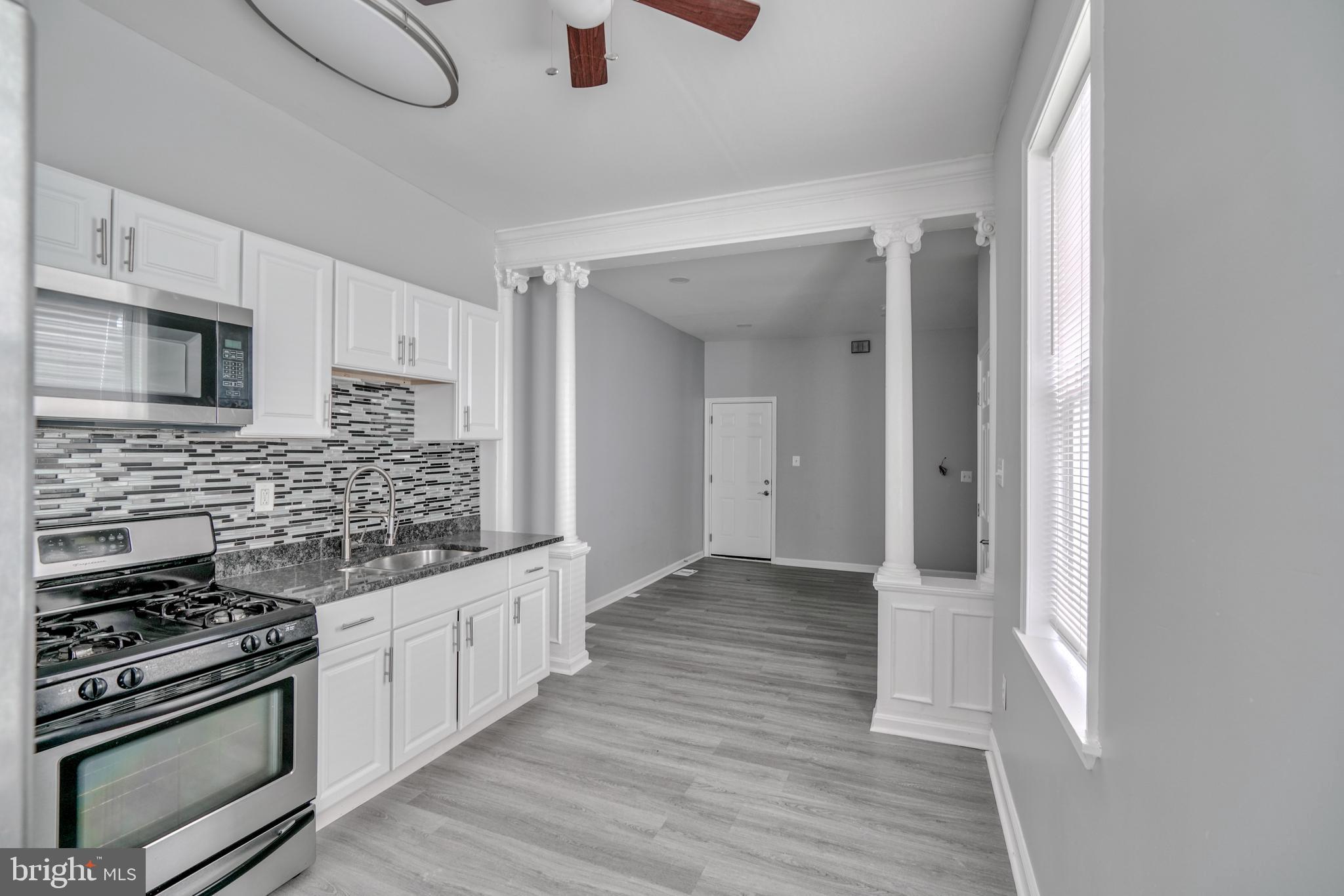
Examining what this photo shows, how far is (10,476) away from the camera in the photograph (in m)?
0.58

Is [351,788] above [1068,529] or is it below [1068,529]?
below

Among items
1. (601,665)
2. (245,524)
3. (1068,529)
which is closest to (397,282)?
(245,524)

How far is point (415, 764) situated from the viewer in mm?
2719

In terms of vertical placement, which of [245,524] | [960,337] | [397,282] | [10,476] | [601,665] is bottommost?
[601,665]

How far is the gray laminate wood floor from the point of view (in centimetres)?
205

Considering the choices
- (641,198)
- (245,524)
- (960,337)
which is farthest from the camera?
(960,337)

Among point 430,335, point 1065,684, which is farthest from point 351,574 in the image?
point 1065,684

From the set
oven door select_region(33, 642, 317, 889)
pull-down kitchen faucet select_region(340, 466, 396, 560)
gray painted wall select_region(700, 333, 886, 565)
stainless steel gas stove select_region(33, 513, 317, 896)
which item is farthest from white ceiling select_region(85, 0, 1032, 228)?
gray painted wall select_region(700, 333, 886, 565)

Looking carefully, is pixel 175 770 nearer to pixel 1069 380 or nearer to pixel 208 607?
pixel 208 607

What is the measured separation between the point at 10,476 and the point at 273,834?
1.92 m

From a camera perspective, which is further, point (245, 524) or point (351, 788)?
point (245, 524)

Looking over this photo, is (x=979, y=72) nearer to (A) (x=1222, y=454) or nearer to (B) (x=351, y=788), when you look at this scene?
(A) (x=1222, y=454)

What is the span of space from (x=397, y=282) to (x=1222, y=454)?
3.07 meters

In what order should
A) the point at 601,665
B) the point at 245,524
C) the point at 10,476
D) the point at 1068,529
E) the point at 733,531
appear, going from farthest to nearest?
the point at 733,531
the point at 601,665
the point at 245,524
the point at 1068,529
the point at 10,476
